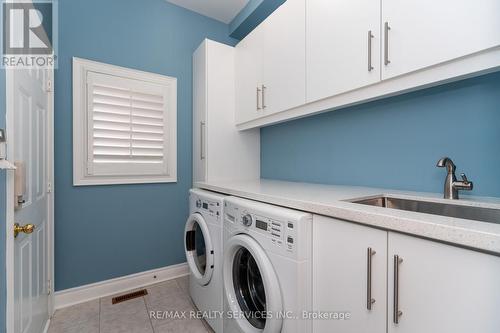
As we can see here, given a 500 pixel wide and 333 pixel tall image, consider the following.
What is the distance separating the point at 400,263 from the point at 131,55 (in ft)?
8.39

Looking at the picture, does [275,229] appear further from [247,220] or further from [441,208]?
[441,208]

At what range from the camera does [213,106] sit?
2.26 metres

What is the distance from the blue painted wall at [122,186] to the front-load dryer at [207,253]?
63 cm

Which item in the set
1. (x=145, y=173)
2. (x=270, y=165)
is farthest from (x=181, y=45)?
(x=270, y=165)

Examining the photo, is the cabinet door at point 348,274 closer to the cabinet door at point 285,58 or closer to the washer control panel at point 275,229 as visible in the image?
the washer control panel at point 275,229

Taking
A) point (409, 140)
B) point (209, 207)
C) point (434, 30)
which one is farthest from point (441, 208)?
point (209, 207)

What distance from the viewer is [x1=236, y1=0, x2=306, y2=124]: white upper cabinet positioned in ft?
5.26

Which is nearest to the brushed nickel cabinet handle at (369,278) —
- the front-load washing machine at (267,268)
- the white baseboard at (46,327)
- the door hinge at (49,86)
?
the front-load washing machine at (267,268)

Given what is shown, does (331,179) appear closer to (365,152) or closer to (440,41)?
(365,152)

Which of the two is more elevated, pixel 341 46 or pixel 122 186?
pixel 341 46

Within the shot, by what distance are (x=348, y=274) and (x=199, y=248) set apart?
123cm

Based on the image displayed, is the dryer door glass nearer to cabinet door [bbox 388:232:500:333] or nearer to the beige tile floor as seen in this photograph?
the beige tile floor

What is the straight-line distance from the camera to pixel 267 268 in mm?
1076

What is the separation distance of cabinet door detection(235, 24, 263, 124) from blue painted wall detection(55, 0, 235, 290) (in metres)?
0.60
